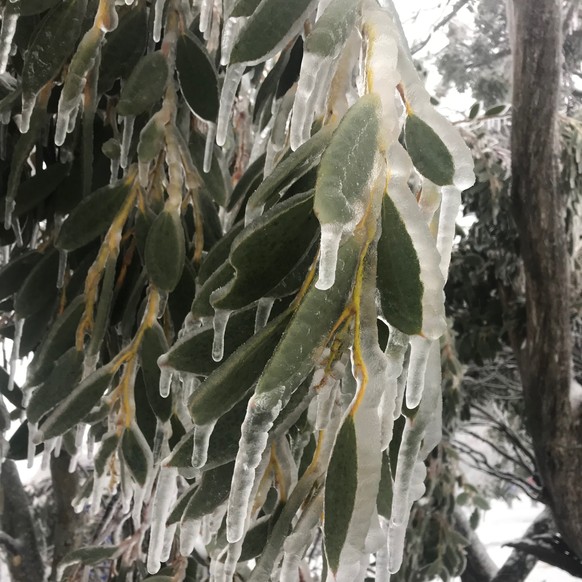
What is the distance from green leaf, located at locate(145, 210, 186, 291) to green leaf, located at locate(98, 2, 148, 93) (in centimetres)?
14

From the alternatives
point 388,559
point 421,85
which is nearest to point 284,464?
point 388,559

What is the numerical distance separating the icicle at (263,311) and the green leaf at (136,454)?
0.17 meters

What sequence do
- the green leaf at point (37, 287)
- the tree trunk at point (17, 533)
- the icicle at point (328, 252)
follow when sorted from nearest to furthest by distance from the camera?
the icicle at point (328, 252) < the green leaf at point (37, 287) < the tree trunk at point (17, 533)

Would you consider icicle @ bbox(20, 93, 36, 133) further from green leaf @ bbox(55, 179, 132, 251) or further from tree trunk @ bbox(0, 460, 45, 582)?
tree trunk @ bbox(0, 460, 45, 582)

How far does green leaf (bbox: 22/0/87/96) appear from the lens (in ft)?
1.21

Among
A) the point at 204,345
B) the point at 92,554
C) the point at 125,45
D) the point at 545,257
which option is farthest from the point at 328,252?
the point at 545,257

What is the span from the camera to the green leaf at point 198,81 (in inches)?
16.3

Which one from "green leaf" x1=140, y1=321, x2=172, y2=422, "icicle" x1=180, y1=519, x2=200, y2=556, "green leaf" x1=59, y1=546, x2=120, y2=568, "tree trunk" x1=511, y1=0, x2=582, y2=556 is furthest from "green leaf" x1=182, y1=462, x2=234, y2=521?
"tree trunk" x1=511, y1=0, x2=582, y2=556

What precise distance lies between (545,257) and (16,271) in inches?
37.6

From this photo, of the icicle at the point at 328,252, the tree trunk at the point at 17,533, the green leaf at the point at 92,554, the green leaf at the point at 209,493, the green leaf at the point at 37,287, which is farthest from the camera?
the tree trunk at the point at 17,533

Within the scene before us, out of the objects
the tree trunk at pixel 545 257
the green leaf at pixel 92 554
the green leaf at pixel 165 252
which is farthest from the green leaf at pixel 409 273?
the tree trunk at pixel 545 257

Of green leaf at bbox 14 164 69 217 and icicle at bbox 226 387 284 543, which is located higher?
green leaf at bbox 14 164 69 217

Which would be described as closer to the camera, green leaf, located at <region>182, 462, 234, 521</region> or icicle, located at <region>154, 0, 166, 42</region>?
green leaf, located at <region>182, 462, 234, 521</region>

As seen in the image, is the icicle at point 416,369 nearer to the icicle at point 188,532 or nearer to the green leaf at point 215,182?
the icicle at point 188,532
